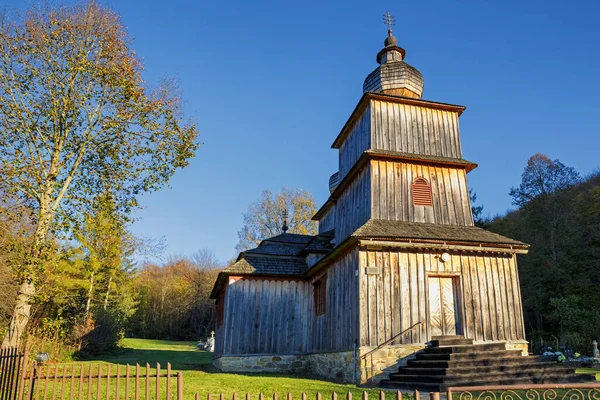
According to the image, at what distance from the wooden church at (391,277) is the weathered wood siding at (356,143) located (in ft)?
0.31

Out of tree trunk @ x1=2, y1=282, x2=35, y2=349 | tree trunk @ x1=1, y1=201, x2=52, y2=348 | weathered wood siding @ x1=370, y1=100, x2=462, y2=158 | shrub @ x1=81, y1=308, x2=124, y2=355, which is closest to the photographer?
tree trunk @ x1=1, y1=201, x2=52, y2=348

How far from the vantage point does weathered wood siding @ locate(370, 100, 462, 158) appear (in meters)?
16.8

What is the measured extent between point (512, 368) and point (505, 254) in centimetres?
445

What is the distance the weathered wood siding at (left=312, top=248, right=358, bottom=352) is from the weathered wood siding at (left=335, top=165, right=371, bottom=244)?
184 cm

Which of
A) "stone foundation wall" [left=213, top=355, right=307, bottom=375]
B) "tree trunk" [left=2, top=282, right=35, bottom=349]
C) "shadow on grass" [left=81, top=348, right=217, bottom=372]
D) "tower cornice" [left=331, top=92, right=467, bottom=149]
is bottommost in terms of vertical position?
"shadow on grass" [left=81, top=348, right=217, bottom=372]

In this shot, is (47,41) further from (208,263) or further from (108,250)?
(208,263)

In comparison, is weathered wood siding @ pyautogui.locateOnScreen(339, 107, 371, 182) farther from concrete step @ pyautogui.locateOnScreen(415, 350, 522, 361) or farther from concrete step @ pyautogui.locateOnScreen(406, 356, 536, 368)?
concrete step @ pyautogui.locateOnScreen(406, 356, 536, 368)

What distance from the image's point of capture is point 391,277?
536 inches

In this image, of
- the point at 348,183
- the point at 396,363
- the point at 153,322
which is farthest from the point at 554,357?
the point at 153,322

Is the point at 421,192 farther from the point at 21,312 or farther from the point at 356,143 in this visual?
the point at 21,312

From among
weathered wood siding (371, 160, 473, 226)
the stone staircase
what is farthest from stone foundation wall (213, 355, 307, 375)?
weathered wood siding (371, 160, 473, 226)

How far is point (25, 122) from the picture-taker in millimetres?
13289

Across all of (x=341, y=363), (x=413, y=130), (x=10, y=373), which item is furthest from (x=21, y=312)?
(x=413, y=130)

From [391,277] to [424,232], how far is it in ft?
6.37
